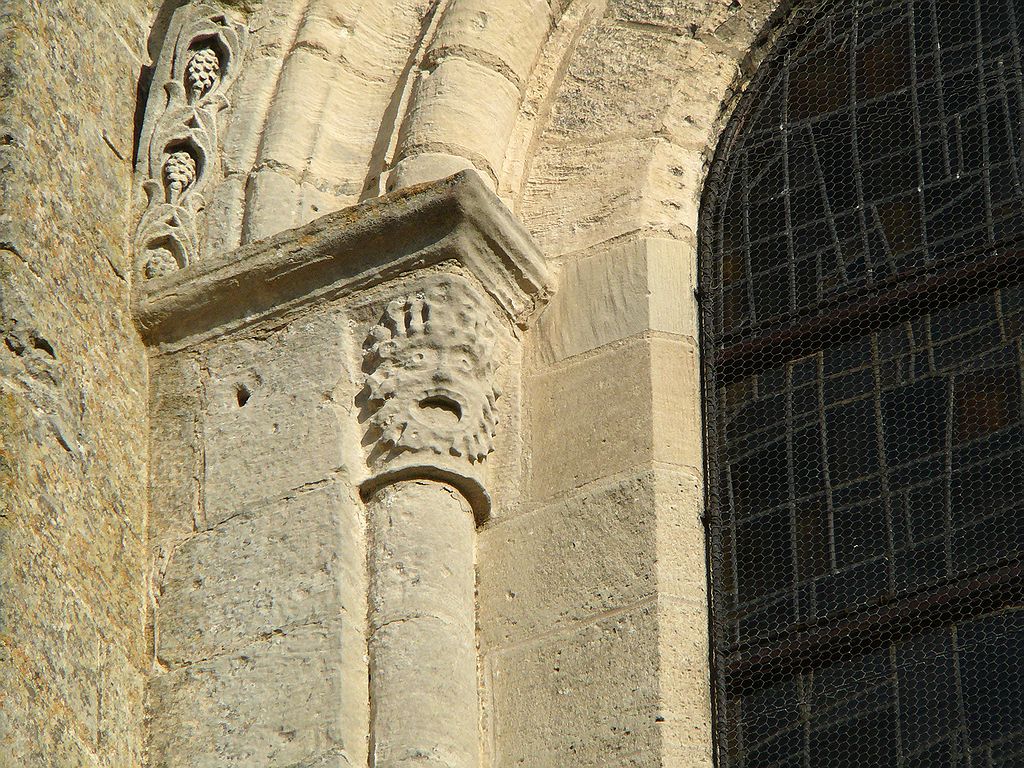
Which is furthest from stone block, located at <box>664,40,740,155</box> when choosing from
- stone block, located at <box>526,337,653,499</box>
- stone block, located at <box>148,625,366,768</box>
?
stone block, located at <box>148,625,366,768</box>

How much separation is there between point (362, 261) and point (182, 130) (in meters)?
0.74

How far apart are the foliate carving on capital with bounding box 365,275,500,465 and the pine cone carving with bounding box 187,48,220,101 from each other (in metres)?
1.01

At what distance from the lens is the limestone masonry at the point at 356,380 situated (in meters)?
4.26

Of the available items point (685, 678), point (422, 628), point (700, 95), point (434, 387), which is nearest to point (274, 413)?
point (434, 387)

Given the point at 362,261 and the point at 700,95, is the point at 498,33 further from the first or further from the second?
the point at 362,261

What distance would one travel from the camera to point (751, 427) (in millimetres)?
4734

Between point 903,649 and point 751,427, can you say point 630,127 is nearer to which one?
point 751,427

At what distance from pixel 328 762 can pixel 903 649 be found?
1.15 m

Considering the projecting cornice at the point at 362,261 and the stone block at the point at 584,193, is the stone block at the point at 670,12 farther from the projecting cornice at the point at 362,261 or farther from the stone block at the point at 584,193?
the projecting cornice at the point at 362,261

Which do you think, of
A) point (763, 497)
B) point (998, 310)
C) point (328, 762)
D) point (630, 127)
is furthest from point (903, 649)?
point (630, 127)

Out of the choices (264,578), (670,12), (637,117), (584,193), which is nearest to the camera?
(264,578)

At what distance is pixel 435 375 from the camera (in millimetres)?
4613

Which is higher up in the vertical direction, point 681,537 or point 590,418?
point 590,418

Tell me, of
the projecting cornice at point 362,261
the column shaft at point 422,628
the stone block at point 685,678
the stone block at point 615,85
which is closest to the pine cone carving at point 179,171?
the projecting cornice at point 362,261
